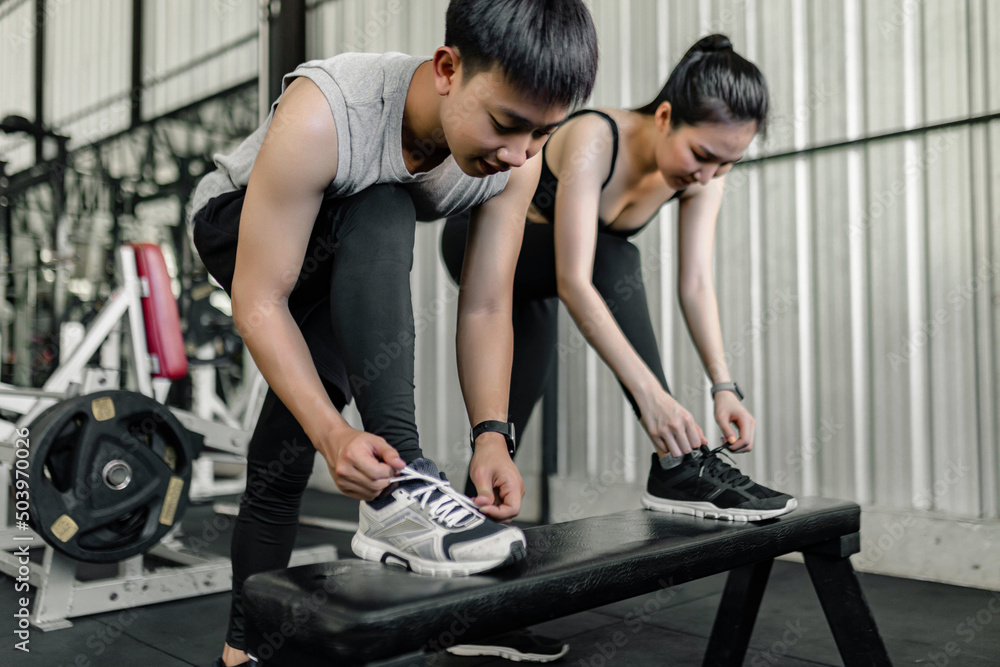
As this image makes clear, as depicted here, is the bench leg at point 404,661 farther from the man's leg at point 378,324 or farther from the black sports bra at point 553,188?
the black sports bra at point 553,188

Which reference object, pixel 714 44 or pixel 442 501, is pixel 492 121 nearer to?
pixel 442 501

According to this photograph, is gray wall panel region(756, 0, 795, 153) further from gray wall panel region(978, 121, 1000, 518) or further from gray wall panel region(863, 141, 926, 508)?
gray wall panel region(978, 121, 1000, 518)

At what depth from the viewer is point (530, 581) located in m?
0.74

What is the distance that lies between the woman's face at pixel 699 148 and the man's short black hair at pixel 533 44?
0.51m

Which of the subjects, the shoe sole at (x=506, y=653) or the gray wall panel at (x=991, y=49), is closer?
the shoe sole at (x=506, y=653)

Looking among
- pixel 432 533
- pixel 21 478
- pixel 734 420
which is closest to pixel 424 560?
pixel 432 533

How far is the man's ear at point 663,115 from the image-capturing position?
4.58ft

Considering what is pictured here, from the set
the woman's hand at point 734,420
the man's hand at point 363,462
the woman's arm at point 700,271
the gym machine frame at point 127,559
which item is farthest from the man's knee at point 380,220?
the gym machine frame at point 127,559

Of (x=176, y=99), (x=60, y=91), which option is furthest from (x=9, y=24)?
(x=176, y=99)

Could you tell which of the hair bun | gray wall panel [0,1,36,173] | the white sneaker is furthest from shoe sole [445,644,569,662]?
gray wall panel [0,1,36,173]

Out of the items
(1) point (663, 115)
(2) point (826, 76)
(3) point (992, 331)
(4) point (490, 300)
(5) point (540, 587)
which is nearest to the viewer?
(5) point (540, 587)

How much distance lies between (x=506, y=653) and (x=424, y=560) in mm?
848

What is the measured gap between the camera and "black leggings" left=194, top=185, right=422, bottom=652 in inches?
32.6

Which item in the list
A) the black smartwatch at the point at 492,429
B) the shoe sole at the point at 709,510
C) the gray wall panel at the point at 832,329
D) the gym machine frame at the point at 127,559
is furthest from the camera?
the gray wall panel at the point at 832,329
